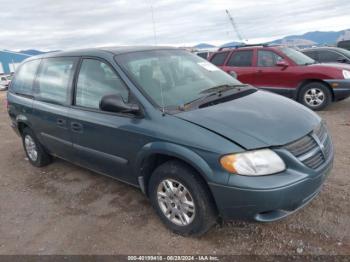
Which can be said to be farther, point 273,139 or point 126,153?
point 126,153

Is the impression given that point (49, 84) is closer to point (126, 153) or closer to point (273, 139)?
point (126, 153)

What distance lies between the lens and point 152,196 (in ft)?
10.4

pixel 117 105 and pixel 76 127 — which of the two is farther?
pixel 76 127

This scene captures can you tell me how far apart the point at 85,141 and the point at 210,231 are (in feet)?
5.72

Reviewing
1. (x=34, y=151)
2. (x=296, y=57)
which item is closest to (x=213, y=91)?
(x=34, y=151)

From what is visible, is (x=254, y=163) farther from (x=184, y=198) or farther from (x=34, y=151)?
(x=34, y=151)

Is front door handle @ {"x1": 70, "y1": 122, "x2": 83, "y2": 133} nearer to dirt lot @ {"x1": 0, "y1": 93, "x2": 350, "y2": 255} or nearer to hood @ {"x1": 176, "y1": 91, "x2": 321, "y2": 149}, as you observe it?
dirt lot @ {"x1": 0, "y1": 93, "x2": 350, "y2": 255}

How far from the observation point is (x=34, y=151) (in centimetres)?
513

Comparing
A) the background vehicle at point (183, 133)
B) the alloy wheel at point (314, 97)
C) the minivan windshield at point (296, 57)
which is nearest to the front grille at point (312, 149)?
the background vehicle at point (183, 133)

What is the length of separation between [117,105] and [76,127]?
1.00 metres

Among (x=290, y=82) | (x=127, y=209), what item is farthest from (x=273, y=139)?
(x=290, y=82)

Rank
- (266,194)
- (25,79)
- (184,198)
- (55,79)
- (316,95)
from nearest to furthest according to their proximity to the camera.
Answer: (266,194), (184,198), (55,79), (25,79), (316,95)

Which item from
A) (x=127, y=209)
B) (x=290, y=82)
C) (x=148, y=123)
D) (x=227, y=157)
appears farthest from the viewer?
(x=290, y=82)

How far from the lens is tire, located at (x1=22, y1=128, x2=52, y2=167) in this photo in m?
4.95
